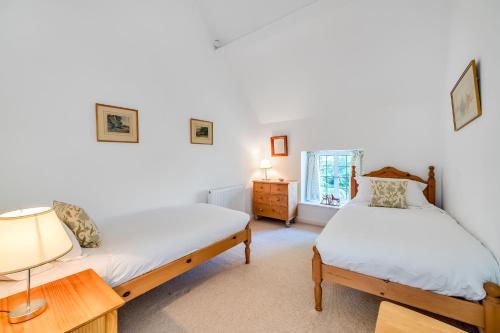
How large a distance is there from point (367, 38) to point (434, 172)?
2050mm

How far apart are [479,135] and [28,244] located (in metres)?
2.89

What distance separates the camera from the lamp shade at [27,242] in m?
0.86

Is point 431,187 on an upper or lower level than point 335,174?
lower

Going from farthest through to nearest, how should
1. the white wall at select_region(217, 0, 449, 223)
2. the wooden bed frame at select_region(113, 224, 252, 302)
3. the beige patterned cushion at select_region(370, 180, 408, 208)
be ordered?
1. the beige patterned cushion at select_region(370, 180, 408, 208)
2. the white wall at select_region(217, 0, 449, 223)
3. the wooden bed frame at select_region(113, 224, 252, 302)

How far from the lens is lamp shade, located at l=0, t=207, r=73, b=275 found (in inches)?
33.9

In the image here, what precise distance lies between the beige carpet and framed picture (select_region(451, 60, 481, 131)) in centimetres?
181

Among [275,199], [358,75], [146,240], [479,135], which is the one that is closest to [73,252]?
[146,240]

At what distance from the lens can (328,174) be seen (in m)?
4.25

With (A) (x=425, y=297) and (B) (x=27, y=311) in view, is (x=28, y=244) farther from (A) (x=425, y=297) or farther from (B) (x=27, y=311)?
(A) (x=425, y=297)

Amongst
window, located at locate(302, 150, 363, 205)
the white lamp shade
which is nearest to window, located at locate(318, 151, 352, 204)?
window, located at locate(302, 150, 363, 205)

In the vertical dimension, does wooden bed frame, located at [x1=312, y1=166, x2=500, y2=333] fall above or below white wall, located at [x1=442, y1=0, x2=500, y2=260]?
below

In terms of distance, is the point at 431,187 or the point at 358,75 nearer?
the point at 431,187

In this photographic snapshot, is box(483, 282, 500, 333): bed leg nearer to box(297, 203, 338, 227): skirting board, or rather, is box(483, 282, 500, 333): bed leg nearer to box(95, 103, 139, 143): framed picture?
box(297, 203, 338, 227): skirting board

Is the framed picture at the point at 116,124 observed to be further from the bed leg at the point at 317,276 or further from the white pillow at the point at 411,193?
the white pillow at the point at 411,193
